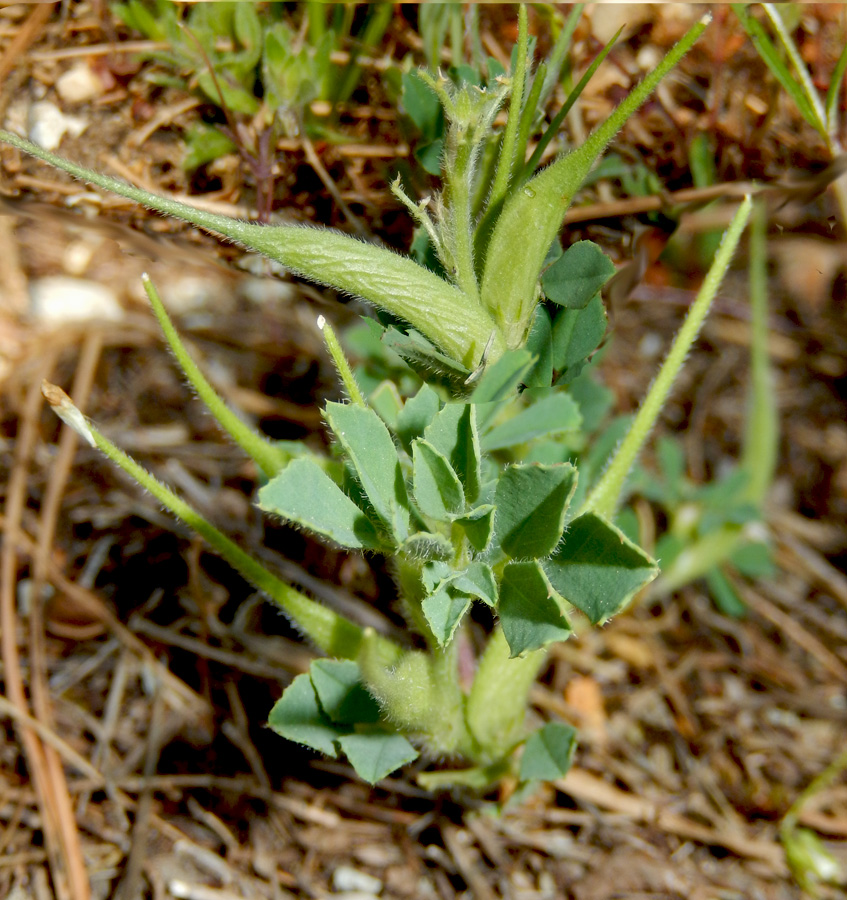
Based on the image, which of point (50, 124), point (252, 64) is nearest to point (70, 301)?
point (50, 124)

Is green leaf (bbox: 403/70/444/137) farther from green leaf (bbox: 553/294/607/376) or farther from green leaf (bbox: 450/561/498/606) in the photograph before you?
green leaf (bbox: 450/561/498/606)

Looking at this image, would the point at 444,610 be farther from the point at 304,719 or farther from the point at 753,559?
the point at 753,559

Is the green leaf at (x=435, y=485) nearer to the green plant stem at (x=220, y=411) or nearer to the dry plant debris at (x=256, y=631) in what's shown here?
the green plant stem at (x=220, y=411)

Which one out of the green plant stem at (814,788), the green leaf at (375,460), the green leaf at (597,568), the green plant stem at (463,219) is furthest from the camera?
the green plant stem at (814,788)

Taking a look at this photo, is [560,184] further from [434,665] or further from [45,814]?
[45,814]

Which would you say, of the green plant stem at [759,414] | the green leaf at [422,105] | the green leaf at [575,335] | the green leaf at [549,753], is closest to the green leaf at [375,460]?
the green leaf at [575,335]

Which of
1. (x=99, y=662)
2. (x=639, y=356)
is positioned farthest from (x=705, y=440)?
(x=99, y=662)

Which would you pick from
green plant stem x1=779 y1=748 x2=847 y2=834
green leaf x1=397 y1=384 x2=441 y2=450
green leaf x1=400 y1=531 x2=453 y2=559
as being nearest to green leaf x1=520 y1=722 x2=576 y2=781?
green leaf x1=400 y1=531 x2=453 y2=559

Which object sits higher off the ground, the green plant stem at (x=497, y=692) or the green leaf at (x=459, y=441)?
the green leaf at (x=459, y=441)
